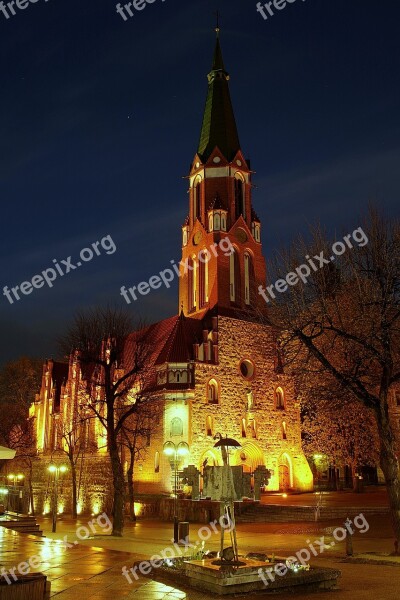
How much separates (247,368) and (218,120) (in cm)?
2303

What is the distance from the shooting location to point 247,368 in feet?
144

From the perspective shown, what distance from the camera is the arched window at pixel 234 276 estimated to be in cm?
4600

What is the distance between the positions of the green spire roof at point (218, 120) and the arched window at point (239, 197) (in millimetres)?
Answer: 2028

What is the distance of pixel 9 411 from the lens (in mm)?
62000

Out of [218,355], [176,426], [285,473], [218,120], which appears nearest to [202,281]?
[218,355]

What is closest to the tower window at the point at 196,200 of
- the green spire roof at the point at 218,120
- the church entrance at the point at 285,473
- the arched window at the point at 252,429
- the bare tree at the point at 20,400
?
the green spire roof at the point at 218,120

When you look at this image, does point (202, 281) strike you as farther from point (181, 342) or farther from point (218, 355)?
point (218, 355)

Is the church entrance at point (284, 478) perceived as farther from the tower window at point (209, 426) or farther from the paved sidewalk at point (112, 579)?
the paved sidewalk at point (112, 579)

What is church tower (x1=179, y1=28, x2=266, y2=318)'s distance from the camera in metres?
45.9

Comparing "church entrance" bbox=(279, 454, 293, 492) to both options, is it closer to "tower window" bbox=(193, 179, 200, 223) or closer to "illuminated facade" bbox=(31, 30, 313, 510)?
"illuminated facade" bbox=(31, 30, 313, 510)

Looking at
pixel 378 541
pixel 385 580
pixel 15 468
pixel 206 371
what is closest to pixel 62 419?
pixel 15 468

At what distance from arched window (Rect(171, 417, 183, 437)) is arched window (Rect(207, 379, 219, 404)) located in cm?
278

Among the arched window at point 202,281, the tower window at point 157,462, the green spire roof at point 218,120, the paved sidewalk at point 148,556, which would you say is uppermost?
the green spire roof at point 218,120

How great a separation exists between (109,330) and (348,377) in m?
14.6
